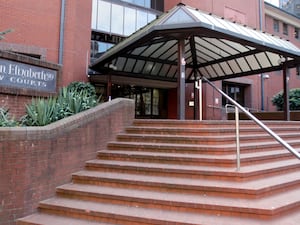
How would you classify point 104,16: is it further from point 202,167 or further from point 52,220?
point 52,220

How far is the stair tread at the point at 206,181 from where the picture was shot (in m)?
3.93

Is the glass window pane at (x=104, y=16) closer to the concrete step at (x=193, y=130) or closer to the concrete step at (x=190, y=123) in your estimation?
the concrete step at (x=190, y=123)

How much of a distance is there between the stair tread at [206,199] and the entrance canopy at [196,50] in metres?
4.53

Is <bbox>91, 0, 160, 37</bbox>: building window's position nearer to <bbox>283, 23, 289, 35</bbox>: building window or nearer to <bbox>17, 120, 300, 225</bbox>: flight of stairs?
<bbox>17, 120, 300, 225</bbox>: flight of stairs

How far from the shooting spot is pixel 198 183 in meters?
4.17

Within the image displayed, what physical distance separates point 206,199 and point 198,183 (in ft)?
1.18

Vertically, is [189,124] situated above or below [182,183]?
above

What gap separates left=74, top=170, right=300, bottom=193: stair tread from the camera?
3.93 m

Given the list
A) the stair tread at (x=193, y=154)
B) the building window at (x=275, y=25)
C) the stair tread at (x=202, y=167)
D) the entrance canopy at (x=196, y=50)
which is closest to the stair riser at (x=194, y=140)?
the stair tread at (x=193, y=154)

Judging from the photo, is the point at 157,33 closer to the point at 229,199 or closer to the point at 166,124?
the point at 166,124

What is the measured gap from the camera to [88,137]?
5.39m

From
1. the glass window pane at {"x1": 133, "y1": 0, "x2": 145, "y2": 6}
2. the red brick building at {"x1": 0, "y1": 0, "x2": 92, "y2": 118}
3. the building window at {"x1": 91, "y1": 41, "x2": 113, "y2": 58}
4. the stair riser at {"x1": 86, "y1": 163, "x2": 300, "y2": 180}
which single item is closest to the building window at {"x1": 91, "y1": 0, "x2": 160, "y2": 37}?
the glass window pane at {"x1": 133, "y1": 0, "x2": 145, "y2": 6}

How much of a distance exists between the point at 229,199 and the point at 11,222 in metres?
3.10

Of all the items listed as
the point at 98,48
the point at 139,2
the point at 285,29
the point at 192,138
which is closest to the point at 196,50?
the point at 98,48
